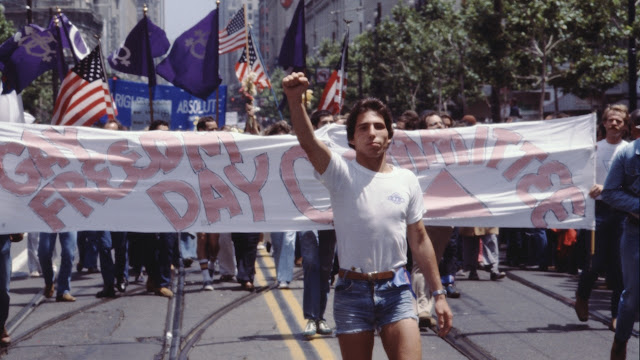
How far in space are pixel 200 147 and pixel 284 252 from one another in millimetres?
2913

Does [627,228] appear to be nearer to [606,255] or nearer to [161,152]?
[606,255]

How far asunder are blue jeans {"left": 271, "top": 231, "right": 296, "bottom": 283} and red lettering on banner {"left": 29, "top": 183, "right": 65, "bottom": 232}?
11.1 feet

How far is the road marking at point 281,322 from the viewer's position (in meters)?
7.96

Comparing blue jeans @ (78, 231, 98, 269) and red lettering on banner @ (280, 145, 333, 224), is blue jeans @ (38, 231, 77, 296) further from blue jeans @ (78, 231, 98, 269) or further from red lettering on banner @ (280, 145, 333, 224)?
red lettering on banner @ (280, 145, 333, 224)

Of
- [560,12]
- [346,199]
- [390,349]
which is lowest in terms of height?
[390,349]

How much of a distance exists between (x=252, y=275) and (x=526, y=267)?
4.14 metres

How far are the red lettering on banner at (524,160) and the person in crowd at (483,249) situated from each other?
3191 mm

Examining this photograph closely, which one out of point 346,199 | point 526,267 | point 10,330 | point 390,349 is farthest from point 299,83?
point 526,267

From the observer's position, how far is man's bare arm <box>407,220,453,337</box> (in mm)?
4895

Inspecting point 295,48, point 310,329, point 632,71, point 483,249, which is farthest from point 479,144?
point 632,71

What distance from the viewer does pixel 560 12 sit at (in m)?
28.3

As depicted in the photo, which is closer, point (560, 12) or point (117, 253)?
point (117, 253)

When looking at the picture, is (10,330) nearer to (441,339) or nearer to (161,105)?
(441,339)

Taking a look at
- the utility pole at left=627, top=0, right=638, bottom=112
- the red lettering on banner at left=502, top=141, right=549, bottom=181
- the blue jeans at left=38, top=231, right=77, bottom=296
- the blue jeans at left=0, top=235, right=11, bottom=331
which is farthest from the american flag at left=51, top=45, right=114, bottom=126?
the utility pole at left=627, top=0, right=638, bottom=112
